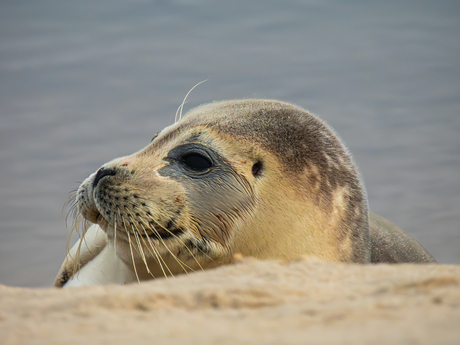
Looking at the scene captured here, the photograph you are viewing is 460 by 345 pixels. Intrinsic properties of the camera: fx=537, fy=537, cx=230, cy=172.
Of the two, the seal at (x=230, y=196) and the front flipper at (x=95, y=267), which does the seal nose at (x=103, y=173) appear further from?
the front flipper at (x=95, y=267)

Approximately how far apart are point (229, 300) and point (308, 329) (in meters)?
0.33

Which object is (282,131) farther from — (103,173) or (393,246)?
(393,246)

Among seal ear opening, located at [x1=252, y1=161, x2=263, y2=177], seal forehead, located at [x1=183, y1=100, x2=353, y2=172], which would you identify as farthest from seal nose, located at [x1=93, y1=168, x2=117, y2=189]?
seal ear opening, located at [x1=252, y1=161, x2=263, y2=177]

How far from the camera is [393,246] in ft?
15.6

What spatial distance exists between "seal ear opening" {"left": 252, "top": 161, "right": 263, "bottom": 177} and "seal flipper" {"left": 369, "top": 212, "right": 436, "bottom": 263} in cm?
159

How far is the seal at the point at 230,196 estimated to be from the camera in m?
3.19

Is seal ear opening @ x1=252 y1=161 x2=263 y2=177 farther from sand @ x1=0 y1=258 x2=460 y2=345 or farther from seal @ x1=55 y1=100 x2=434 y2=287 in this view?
sand @ x1=0 y1=258 x2=460 y2=345

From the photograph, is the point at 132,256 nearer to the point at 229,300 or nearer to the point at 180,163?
the point at 180,163

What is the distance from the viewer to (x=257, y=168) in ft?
11.2

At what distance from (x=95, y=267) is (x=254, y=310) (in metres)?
3.28

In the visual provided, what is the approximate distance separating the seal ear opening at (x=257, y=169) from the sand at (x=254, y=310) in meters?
1.59

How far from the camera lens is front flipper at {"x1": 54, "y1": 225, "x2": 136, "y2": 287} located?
4.07 m

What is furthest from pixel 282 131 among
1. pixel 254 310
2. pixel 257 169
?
pixel 254 310

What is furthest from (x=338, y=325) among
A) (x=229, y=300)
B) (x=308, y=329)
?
(x=229, y=300)
